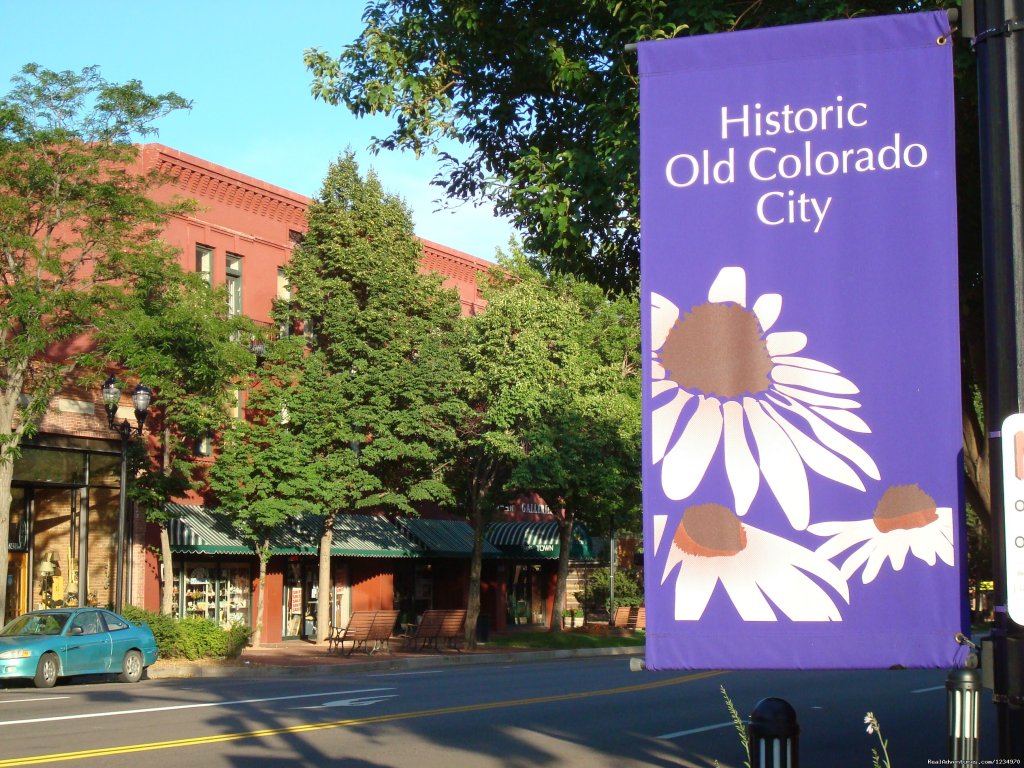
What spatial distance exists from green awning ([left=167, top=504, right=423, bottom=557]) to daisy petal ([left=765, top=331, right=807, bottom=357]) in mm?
27843

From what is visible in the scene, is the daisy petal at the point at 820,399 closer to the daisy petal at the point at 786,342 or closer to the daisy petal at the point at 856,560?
the daisy petal at the point at 786,342

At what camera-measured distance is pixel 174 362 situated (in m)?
26.5

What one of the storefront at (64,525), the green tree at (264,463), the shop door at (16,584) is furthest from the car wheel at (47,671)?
the green tree at (264,463)

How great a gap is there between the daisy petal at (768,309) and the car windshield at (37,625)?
65.0 ft

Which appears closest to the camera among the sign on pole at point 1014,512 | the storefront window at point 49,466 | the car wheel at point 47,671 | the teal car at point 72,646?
the sign on pole at point 1014,512

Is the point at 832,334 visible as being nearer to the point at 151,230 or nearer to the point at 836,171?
the point at 836,171

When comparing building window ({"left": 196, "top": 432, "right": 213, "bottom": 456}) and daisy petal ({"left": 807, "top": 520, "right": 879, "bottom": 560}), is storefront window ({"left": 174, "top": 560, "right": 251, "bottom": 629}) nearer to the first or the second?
building window ({"left": 196, "top": 432, "right": 213, "bottom": 456})

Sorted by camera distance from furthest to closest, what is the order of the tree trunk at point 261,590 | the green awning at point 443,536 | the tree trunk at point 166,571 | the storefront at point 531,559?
the storefront at point 531,559 < the green awning at point 443,536 < the tree trunk at point 261,590 < the tree trunk at point 166,571

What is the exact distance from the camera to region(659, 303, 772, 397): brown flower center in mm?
5078

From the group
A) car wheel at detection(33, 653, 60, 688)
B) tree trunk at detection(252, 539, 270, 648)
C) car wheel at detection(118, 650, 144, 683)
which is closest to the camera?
car wheel at detection(33, 653, 60, 688)

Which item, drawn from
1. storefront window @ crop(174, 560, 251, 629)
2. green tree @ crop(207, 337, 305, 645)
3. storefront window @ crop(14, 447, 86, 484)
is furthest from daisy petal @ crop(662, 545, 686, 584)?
storefront window @ crop(174, 560, 251, 629)

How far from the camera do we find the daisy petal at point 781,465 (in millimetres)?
4973

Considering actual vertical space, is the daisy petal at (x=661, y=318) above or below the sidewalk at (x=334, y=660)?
above

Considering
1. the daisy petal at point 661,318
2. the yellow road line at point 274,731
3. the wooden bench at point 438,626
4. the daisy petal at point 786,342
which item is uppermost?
the daisy petal at point 661,318
